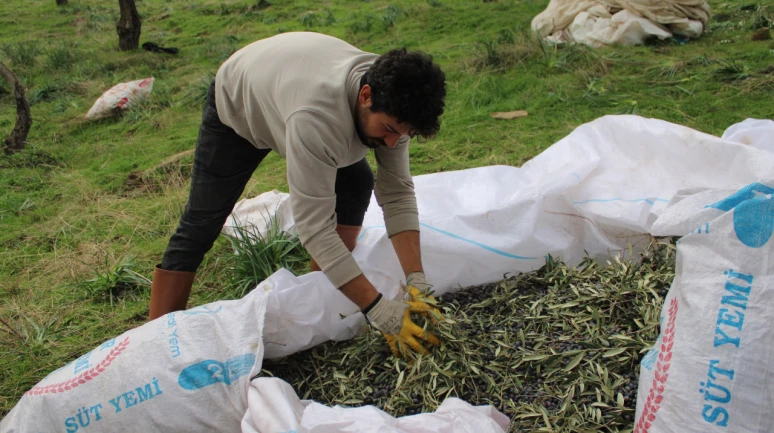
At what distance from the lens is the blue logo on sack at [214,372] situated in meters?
1.69

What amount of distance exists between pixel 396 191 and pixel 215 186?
65 centimetres

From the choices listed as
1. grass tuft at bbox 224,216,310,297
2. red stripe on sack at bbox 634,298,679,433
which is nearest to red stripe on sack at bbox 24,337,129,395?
grass tuft at bbox 224,216,310,297

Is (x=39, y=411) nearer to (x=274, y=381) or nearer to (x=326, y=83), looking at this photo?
(x=274, y=381)

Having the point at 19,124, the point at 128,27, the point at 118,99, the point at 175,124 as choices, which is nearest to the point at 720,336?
the point at 175,124

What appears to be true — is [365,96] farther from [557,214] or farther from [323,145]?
[557,214]

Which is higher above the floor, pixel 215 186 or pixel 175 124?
pixel 215 186

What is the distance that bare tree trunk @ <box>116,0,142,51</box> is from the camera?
7.37 m

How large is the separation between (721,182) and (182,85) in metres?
5.10

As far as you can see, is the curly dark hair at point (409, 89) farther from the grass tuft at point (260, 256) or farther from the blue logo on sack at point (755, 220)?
the grass tuft at point (260, 256)

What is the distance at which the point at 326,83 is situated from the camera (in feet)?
5.31

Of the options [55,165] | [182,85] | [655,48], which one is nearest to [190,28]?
[182,85]

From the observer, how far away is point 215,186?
2111 millimetres

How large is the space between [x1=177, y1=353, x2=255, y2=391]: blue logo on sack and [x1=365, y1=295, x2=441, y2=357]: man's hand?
0.39 metres

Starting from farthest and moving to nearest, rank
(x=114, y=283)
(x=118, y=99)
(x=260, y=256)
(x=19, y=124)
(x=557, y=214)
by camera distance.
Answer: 1. (x=118, y=99)
2. (x=19, y=124)
3. (x=114, y=283)
4. (x=260, y=256)
5. (x=557, y=214)
